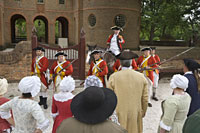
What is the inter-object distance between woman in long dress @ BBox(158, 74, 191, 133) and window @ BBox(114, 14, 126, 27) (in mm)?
16923

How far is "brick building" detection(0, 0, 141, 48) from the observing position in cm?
1875

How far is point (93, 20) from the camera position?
19734mm

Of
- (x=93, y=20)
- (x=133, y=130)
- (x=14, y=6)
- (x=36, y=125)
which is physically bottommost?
(x=133, y=130)

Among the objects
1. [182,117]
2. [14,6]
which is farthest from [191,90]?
[14,6]

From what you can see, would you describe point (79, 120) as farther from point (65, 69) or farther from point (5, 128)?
point (65, 69)

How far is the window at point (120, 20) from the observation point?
755 inches

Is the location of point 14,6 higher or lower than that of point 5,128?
higher

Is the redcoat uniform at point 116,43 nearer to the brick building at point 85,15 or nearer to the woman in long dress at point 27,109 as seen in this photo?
the woman in long dress at point 27,109

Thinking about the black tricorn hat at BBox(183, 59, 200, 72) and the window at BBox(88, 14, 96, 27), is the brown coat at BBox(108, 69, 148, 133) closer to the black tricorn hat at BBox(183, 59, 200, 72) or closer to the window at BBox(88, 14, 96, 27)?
the black tricorn hat at BBox(183, 59, 200, 72)

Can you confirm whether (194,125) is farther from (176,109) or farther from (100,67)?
(100,67)

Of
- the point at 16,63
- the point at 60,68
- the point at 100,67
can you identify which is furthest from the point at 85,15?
the point at 100,67

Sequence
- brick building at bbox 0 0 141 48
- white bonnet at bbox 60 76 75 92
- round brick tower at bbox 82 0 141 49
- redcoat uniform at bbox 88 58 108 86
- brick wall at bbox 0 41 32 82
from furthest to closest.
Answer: brick building at bbox 0 0 141 48, round brick tower at bbox 82 0 141 49, brick wall at bbox 0 41 32 82, redcoat uniform at bbox 88 58 108 86, white bonnet at bbox 60 76 75 92

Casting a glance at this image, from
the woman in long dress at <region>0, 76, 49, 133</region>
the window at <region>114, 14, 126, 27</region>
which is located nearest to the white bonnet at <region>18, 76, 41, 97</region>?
the woman in long dress at <region>0, 76, 49, 133</region>

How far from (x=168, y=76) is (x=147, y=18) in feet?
48.5
